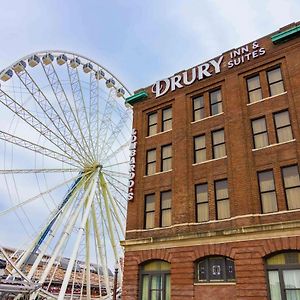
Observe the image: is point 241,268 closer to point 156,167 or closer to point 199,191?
point 199,191

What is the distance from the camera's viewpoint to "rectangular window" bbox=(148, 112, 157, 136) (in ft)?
104

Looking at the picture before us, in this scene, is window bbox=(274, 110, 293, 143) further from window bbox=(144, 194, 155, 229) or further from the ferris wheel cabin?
the ferris wheel cabin

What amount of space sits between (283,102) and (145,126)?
12.2m

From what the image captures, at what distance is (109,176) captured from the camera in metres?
39.6

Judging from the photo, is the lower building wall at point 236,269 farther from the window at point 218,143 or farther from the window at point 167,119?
the window at point 167,119

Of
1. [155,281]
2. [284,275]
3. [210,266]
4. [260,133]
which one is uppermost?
[260,133]

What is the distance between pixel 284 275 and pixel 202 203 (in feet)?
23.7

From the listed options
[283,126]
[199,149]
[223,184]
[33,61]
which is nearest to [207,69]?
[199,149]

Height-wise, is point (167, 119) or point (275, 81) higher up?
point (167, 119)

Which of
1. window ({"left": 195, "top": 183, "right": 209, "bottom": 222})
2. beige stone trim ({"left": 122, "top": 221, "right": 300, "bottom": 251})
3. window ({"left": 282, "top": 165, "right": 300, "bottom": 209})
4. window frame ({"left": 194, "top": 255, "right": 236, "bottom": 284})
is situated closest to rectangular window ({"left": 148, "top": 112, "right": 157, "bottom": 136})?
window ({"left": 195, "top": 183, "right": 209, "bottom": 222})

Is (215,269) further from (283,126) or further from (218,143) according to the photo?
(283,126)

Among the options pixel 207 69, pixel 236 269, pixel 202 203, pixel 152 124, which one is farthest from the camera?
pixel 152 124

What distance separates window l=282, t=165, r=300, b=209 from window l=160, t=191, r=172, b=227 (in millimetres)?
8667

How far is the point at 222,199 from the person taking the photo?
24516 mm
